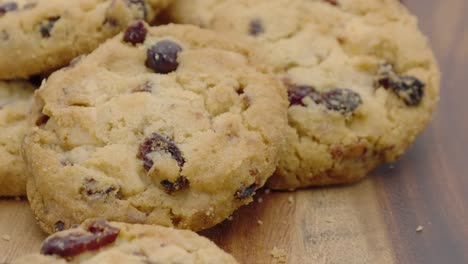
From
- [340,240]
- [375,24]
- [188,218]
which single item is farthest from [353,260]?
[375,24]

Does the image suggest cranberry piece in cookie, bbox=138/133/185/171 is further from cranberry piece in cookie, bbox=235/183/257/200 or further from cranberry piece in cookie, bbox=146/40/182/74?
cranberry piece in cookie, bbox=146/40/182/74

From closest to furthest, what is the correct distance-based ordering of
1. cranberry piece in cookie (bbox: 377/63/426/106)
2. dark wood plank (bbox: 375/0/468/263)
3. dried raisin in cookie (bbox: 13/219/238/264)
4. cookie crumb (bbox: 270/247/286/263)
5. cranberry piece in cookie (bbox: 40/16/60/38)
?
dried raisin in cookie (bbox: 13/219/238/264) → cookie crumb (bbox: 270/247/286/263) → dark wood plank (bbox: 375/0/468/263) → cranberry piece in cookie (bbox: 40/16/60/38) → cranberry piece in cookie (bbox: 377/63/426/106)

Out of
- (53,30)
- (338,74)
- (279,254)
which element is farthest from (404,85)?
(53,30)

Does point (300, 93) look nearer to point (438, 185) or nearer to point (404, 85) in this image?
point (404, 85)

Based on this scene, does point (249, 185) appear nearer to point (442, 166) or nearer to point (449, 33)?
point (442, 166)

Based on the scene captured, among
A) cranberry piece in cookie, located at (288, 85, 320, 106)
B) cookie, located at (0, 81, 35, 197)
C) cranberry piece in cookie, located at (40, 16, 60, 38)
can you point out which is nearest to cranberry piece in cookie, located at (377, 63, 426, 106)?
cranberry piece in cookie, located at (288, 85, 320, 106)
